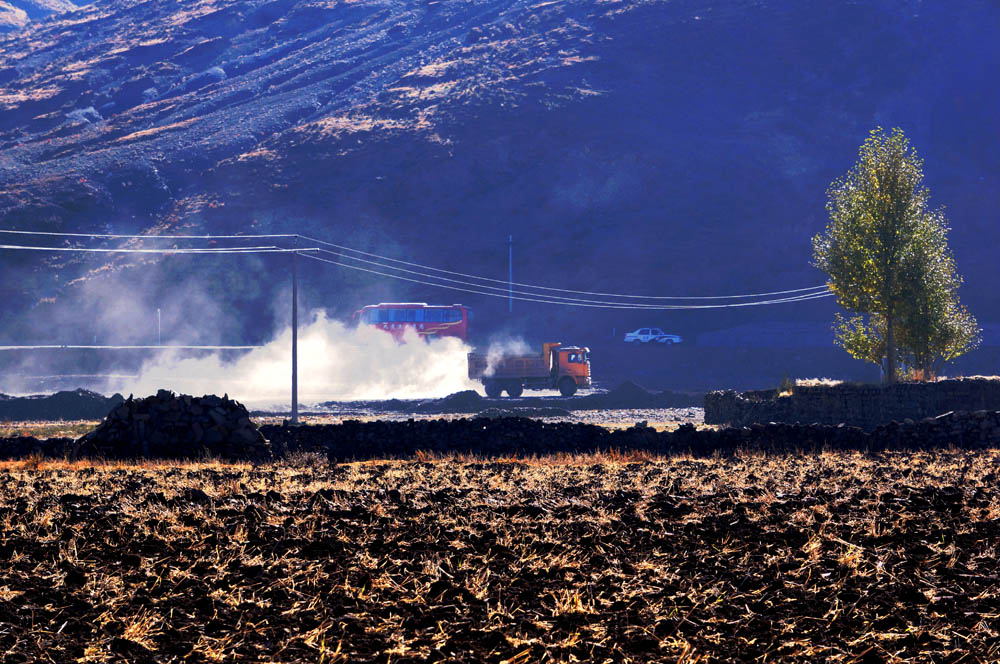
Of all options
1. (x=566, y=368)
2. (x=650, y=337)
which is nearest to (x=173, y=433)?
(x=566, y=368)

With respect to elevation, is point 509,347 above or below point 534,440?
above

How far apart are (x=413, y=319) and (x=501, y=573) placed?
57.7m

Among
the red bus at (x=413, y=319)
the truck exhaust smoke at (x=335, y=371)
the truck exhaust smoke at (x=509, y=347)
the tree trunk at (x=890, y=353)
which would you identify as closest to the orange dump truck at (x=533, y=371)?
the truck exhaust smoke at (x=335, y=371)

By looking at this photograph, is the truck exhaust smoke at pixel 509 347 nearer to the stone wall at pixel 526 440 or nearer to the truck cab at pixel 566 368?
the truck cab at pixel 566 368

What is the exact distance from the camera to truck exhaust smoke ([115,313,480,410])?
5966 cm

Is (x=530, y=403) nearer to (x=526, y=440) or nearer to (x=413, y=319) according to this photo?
(x=413, y=319)

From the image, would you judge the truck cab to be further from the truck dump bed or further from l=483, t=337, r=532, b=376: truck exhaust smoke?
l=483, t=337, r=532, b=376: truck exhaust smoke

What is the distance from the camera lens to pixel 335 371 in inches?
2534

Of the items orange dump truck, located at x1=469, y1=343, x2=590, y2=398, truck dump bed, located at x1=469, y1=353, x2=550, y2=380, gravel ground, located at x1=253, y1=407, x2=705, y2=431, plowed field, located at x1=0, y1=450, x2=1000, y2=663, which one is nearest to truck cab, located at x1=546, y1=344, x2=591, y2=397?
orange dump truck, located at x1=469, y1=343, x2=590, y2=398

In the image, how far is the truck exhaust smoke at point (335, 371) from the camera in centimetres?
5966

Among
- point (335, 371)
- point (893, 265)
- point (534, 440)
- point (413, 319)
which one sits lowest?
point (534, 440)

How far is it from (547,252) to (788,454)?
233 feet

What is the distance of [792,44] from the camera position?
131 meters

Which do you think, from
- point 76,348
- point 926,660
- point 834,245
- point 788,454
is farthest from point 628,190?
point 926,660
